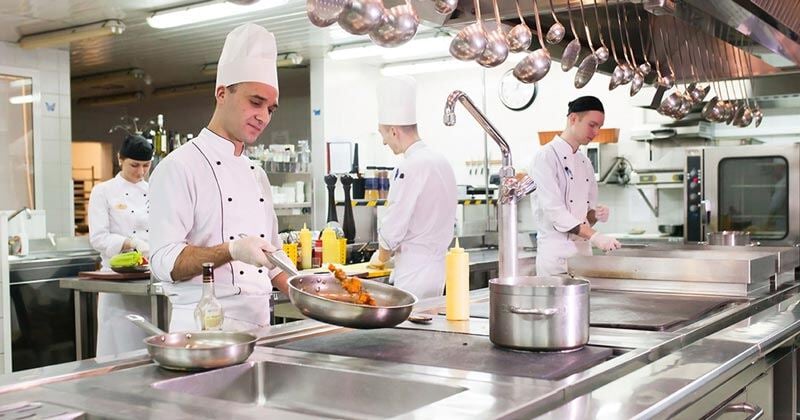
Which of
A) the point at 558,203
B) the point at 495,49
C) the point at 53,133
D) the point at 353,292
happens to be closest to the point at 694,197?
the point at 558,203

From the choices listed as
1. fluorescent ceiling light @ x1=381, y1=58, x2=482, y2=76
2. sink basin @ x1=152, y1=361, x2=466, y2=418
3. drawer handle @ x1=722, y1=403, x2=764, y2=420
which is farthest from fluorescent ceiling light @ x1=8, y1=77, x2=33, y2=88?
drawer handle @ x1=722, y1=403, x2=764, y2=420

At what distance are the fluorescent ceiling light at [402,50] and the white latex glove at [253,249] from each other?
651 cm

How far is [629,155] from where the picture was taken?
8.29 meters

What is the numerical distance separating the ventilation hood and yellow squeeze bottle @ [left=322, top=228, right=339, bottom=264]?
1.40 m

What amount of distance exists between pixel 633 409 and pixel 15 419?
3.40 feet

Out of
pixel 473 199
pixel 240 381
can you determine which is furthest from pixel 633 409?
pixel 473 199

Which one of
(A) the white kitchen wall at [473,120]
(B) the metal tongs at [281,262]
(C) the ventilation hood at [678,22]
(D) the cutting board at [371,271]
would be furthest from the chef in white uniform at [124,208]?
(A) the white kitchen wall at [473,120]

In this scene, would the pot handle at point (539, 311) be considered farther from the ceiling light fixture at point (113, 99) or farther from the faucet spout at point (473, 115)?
the ceiling light fixture at point (113, 99)

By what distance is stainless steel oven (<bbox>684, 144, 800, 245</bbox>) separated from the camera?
6.42 m

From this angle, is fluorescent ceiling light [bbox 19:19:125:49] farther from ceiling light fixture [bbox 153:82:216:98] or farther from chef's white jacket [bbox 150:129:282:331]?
chef's white jacket [bbox 150:129:282:331]

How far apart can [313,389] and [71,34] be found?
736 centimetres

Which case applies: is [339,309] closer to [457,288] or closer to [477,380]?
[477,380]

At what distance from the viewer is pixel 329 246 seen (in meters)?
4.72

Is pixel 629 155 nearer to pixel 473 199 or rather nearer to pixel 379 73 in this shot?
pixel 473 199
